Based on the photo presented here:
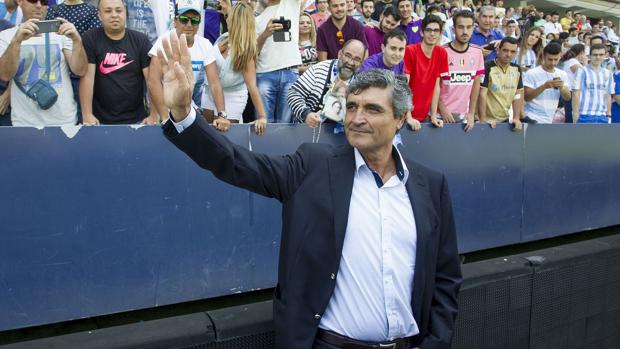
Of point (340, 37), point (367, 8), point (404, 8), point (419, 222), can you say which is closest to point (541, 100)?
point (404, 8)

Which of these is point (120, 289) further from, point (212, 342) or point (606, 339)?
point (606, 339)

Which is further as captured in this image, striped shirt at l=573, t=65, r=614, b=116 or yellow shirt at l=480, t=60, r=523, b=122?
striped shirt at l=573, t=65, r=614, b=116

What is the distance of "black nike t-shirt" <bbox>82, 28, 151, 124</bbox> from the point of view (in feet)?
13.3

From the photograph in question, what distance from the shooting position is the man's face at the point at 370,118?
219cm

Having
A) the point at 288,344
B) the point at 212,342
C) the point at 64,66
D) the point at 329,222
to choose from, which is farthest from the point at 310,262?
the point at 64,66

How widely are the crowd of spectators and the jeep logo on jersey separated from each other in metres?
0.01

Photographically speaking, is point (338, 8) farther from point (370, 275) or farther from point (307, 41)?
point (370, 275)

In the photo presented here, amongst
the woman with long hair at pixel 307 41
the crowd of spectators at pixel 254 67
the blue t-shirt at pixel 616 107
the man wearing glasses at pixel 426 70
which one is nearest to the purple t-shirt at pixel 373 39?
the crowd of spectators at pixel 254 67

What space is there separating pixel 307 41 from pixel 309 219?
4.08m

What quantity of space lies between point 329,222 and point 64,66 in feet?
8.81

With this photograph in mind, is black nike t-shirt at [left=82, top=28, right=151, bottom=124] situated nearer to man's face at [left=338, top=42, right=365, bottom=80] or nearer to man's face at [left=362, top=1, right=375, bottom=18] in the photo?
man's face at [left=338, top=42, right=365, bottom=80]

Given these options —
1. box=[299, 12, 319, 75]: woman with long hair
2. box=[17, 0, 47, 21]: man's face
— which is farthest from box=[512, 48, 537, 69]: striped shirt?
box=[17, 0, 47, 21]: man's face

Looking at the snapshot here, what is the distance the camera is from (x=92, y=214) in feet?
10.6

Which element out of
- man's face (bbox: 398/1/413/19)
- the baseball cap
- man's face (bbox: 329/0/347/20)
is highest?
man's face (bbox: 398/1/413/19)
